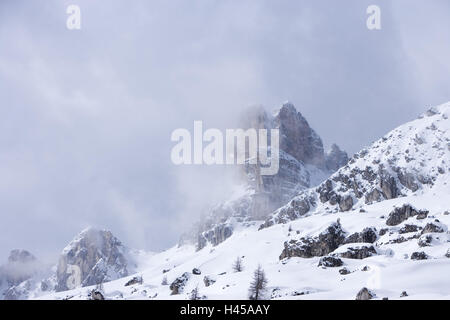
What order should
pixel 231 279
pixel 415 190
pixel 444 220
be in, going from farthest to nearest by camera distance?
pixel 415 190 < pixel 444 220 < pixel 231 279

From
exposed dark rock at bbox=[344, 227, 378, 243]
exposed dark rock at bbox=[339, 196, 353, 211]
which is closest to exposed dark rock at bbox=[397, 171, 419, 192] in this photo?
exposed dark rock at bbox=[339, 196, 353, 211]

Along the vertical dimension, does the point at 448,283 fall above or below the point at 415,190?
below

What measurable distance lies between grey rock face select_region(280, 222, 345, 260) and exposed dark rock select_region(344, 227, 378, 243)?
2221mm

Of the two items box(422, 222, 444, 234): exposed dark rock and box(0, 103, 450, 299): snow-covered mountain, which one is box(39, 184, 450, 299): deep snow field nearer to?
box(0, 103, 450, 299): snow-covered mountain

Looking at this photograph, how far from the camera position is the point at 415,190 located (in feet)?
599

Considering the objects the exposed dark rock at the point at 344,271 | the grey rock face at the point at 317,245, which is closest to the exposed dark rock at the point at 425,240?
the grey rock face at the point at 317,245

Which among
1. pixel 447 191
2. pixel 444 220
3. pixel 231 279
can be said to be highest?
pixel 447 191

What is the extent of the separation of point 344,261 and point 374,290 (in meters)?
32.7

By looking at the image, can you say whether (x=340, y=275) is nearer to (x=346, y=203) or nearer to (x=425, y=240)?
(x=425, y=240)

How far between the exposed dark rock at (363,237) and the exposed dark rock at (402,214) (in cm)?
1061

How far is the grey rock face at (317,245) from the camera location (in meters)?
110

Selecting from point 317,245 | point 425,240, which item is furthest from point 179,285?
point 425,240
